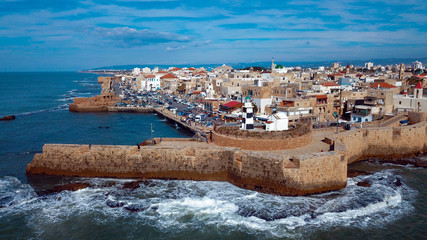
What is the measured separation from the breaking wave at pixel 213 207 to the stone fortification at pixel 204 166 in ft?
1.81

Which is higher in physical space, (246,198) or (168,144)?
(168,144)

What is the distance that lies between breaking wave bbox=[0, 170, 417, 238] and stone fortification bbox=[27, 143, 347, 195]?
55 cm

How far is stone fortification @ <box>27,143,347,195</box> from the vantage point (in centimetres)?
1459

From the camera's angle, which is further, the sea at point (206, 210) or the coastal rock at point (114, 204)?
the coastal rock at point (114, 204)

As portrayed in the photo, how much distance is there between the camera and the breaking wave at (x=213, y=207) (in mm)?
12344

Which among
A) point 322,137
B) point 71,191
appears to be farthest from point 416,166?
point 71,191

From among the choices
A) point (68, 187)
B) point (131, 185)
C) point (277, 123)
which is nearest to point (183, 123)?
point (277, 123)

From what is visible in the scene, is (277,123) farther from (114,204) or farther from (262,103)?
(262,103)

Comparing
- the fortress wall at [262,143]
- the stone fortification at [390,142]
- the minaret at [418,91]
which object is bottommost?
the stone fortification at [390,142]

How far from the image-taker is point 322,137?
21.0 meters

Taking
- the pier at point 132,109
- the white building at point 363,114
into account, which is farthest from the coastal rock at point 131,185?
the pier at point 132,109

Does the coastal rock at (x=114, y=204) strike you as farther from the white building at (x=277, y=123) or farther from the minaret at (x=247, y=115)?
the white building at (x=277, y=123)

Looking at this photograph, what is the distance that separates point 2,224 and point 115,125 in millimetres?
24448

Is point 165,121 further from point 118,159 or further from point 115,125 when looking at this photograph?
point 118,159
